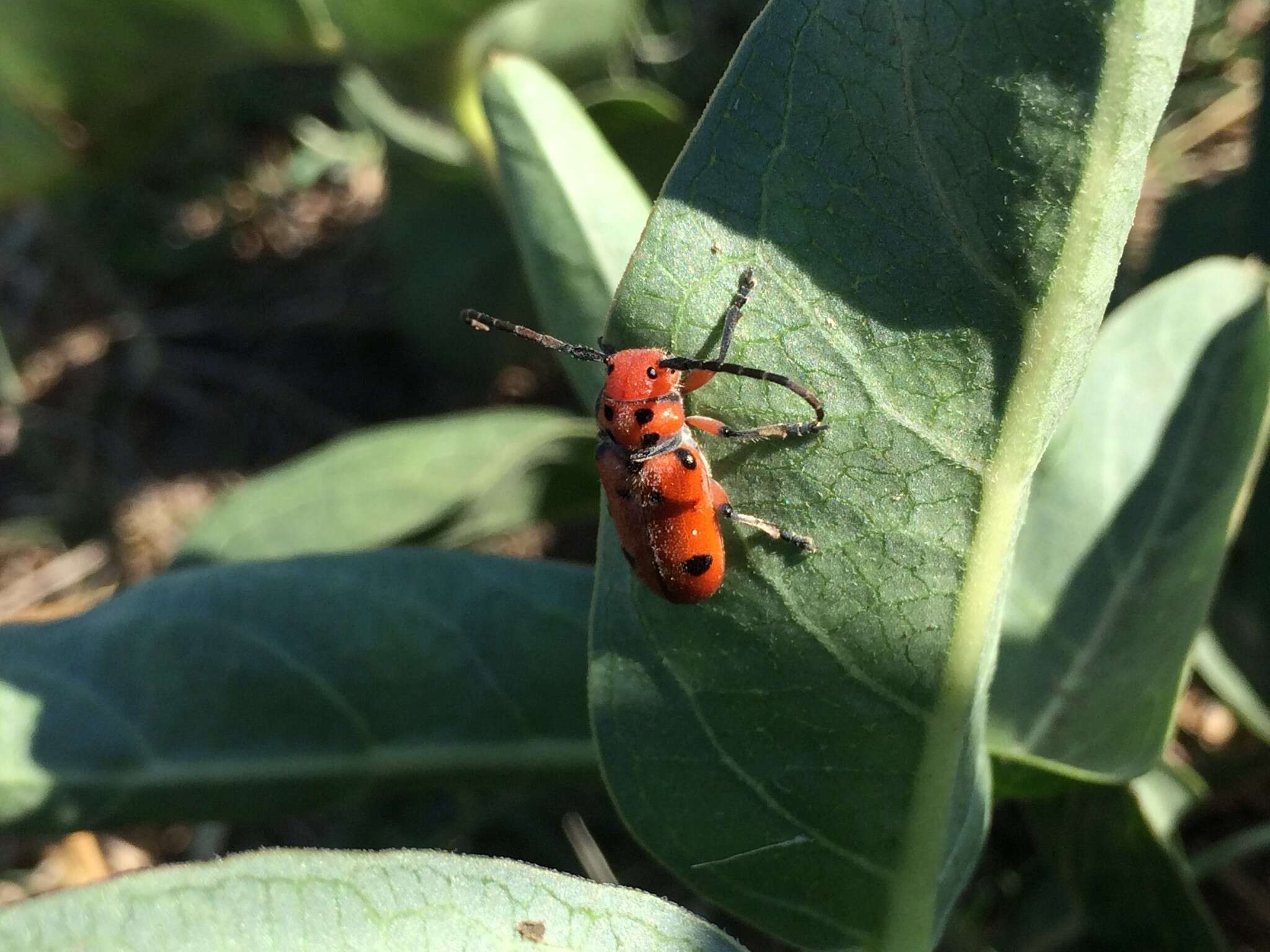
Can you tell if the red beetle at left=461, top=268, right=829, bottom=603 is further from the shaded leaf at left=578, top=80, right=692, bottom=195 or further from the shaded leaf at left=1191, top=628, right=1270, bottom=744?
the shaded leaf at left=1191, top=628, right=1270, bottom=744

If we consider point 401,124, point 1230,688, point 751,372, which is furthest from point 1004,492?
point 401,124

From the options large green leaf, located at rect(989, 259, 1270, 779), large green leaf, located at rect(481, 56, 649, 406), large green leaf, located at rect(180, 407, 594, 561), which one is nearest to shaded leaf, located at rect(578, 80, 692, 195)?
large green leaf, located at rect(180, 407, 594, 561)

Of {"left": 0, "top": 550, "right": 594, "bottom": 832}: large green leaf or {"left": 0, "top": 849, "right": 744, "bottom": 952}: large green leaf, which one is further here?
{"left": 0, "top": 550, "right": 594, "bottom": 832}: large green leaf

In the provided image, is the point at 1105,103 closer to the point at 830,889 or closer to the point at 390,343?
the point at 830,889

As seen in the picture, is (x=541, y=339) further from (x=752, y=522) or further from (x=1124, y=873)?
(x=1124, y=873)

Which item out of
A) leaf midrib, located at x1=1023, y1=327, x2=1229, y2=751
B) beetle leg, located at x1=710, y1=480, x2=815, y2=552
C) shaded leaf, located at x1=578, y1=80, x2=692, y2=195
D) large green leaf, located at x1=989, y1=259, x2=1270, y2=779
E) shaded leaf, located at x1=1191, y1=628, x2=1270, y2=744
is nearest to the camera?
beetle leg, located at x1=710, y1=480, x2=815, y2=552
